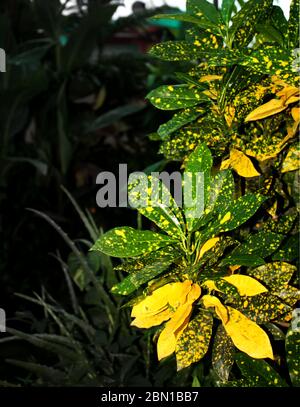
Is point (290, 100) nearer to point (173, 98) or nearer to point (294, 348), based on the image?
point (173, 98)

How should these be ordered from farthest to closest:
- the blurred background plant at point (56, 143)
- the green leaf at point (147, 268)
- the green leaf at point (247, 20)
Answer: the blurred background plant at point (56, 143), the green leaf at point (247, 20), the green leaf at point (147, 268)

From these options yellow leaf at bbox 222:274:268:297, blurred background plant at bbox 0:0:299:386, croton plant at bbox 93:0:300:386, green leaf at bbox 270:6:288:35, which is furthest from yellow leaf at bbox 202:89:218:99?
Result: blurred background plant at bbox 0:0:299:386

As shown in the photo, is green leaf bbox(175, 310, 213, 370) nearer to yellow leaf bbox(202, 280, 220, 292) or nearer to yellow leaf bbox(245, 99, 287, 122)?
yellow leaf bbox(202, 280, 220, 292)

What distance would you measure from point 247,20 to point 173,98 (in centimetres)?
12

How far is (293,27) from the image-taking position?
2.11 feet

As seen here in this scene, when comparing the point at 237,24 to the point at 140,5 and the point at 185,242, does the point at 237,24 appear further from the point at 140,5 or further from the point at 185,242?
the point at 140,5

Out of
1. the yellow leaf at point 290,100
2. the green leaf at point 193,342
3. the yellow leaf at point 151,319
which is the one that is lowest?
the green leaf at point 193,342

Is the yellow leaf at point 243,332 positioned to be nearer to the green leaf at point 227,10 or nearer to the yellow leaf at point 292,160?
the yellow leaf at point 292,160

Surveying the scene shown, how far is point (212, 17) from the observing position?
0.65 m

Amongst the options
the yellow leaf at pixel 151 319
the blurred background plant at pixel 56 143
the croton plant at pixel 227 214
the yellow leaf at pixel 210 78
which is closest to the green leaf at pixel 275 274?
the croton plant at pixel 227 214

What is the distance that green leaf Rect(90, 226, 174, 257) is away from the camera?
55 centimetres

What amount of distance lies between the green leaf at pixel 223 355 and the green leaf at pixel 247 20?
31 centimetres

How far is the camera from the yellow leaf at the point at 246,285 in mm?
556

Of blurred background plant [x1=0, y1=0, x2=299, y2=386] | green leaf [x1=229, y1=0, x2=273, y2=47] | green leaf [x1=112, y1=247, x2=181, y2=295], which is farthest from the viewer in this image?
blurred background plant [x1=0, y1=0, x2=299, y2=386]
